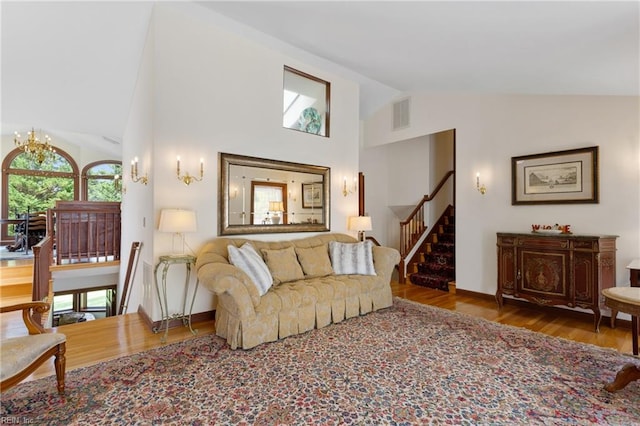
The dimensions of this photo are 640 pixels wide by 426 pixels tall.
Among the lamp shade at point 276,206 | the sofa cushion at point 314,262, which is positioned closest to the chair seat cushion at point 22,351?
the sofa cushion at point 314,262

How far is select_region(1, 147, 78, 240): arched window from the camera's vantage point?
907cm

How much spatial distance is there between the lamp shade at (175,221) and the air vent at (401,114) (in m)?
4.37

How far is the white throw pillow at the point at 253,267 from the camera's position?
3.13 m

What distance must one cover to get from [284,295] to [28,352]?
1893mm

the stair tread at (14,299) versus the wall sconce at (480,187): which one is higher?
the wall sconce at (480,187)

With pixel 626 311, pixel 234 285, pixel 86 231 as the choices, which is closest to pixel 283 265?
pixel 234 285

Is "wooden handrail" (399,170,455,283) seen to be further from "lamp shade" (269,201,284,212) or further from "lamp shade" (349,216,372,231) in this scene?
"lamp shade" (269,201,284,212)

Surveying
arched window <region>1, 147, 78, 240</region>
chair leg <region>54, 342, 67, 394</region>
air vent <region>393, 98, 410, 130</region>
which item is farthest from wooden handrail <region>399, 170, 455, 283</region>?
arched window <region>1, 147, 78, 240</region>

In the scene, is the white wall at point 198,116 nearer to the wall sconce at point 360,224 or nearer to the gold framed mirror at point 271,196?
the gold framed mirror at point 271,196

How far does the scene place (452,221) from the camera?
6.68 metres

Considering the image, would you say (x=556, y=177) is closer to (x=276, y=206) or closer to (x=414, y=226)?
(x=414, y=226)

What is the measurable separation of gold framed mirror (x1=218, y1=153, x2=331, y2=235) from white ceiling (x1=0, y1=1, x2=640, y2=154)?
5.32 feet

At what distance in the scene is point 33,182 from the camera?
9.45 metres

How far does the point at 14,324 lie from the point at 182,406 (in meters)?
3.05
